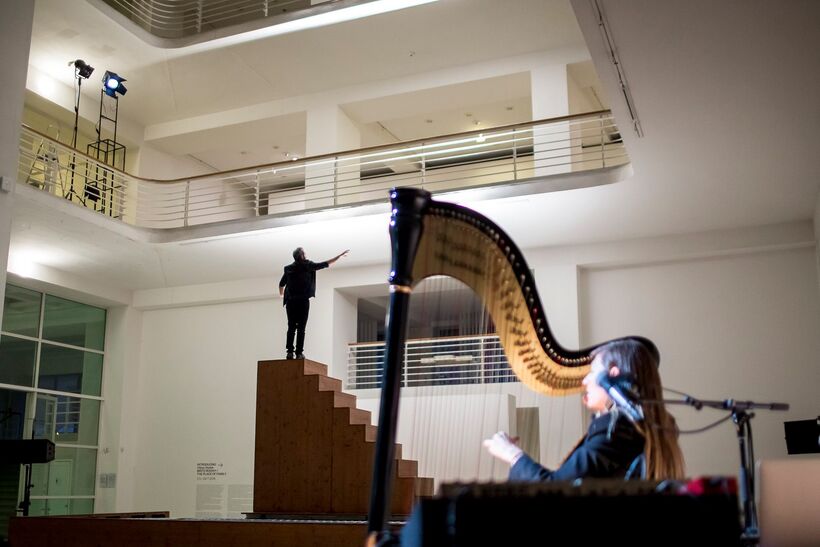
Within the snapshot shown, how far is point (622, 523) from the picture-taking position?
80.3 inches

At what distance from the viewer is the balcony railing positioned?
41.0ft

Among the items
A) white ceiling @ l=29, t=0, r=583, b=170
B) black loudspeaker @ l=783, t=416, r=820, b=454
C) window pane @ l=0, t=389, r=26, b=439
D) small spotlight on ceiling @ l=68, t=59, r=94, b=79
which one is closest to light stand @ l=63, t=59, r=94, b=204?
small spotlight on ceiling @ l=68, t=59, r=94, b=79

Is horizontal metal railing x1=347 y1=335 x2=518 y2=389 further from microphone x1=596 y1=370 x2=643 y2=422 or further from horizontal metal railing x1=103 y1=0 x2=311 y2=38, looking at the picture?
horizontal metal railing x1=103 y1=0 x2=311 y2=38

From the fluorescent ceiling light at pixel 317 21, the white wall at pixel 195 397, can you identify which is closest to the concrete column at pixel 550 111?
the fluorescent ceiling light at pixel 317 21

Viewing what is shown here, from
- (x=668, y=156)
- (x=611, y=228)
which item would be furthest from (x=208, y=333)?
(x=668, y=156)

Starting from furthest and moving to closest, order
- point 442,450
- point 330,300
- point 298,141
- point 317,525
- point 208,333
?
point 298,141 → point 208,333 → point 330,300 → point 317,525 → point 442,450

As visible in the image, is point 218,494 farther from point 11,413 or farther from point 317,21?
point 317,21

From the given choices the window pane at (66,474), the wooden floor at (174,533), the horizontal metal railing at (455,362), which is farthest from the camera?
the window pane at (66,474)

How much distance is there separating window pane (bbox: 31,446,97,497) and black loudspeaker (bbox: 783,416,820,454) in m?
11.2

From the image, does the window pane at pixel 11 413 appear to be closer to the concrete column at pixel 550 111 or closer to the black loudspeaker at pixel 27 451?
the black loudspeaker at pixel 27 451

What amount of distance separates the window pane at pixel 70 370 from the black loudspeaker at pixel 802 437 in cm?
1132

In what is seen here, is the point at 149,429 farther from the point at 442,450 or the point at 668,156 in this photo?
the point at 442,450

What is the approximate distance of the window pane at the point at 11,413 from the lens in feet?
44.4

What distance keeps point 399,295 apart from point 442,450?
0.57m
